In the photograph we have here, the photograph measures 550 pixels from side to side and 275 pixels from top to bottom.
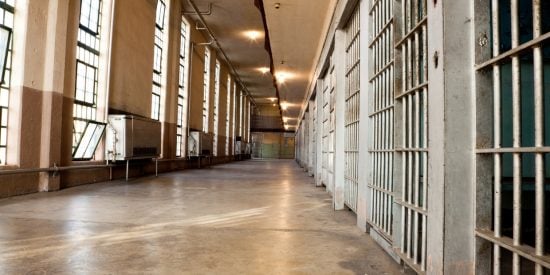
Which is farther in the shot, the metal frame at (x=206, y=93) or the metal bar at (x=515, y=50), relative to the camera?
the metal frame at (x=206, y=93)

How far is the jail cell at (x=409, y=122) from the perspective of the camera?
2873 millimetres

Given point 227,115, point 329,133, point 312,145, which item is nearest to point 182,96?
point 312,145

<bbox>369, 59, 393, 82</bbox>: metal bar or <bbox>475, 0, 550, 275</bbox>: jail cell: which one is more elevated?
<bbox>369, 59, 393, 82</bbox>: metal bar

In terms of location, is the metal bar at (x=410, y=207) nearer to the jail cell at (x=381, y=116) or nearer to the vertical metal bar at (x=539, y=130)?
the jail cell at (x=381, y=116)

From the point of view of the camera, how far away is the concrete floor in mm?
2980

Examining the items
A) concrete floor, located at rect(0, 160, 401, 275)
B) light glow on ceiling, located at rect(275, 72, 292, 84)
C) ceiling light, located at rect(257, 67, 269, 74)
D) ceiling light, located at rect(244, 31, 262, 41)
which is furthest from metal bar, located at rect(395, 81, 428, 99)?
ceiling light, located at rect(257, 67, 269, 74)

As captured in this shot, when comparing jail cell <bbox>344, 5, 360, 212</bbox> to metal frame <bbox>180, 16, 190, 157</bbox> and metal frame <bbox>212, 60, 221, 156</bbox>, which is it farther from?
metal frame <bbox>212, 60, 221, 156</bbox>

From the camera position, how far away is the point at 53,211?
211 inches

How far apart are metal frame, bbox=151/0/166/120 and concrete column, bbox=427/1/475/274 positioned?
13362mm

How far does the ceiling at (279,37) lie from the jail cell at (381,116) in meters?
3.32

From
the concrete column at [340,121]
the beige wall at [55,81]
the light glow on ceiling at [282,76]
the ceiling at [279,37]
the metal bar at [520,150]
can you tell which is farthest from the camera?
the light glow on ceiling at [282,76]

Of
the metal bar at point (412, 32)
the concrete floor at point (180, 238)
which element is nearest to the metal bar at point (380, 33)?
the metal bar at point (412, 32)

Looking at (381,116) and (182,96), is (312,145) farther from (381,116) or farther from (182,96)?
(381,116)

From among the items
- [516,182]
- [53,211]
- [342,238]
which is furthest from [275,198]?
[516,182]
